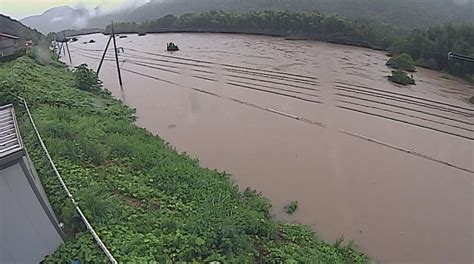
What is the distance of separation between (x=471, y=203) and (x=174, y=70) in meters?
15.9

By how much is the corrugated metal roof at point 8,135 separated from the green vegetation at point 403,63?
17.3 metres

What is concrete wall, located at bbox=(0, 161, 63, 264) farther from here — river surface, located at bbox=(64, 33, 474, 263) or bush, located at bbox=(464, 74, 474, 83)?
bush, located at bbox=(464, 74, 474, 83)

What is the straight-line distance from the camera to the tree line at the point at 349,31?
1886cm

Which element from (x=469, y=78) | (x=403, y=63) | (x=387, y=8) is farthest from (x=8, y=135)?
(x=387, y=8)

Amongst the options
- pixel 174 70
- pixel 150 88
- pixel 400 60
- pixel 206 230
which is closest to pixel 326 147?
pixel 206 230

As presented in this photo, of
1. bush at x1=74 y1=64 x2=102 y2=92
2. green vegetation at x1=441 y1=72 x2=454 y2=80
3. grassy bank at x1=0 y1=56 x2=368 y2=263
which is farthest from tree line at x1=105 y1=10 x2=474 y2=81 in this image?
bush at x1=74 y1=64 x2=102 y2=92

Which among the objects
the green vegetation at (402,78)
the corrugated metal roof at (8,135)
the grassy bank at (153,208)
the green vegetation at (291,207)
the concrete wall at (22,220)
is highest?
the corrugated metal roof at (8,135)

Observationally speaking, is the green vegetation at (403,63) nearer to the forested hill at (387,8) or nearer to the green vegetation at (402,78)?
the green vegetation at (402,78)

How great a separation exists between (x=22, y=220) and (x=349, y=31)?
78.9 ft

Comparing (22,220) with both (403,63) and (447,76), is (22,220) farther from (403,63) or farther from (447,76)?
(447,76)

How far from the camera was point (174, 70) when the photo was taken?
21062 millimetres

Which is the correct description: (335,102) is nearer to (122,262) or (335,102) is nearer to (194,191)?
(194,191)

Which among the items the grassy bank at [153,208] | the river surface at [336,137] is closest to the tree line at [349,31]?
the river surface at [336,137]

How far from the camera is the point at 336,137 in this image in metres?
11.2
